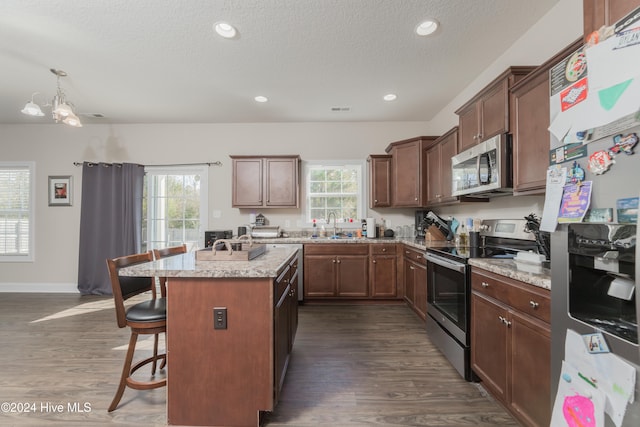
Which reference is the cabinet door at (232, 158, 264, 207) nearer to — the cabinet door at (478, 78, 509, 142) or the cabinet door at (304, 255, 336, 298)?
the cabinet door at (304, 255, 336, 298)

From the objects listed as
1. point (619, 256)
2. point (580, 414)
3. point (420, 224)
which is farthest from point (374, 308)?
point (619, 256)

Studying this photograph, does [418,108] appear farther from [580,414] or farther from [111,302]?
[111,302]

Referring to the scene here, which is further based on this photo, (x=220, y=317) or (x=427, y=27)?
(x=427, y=27)

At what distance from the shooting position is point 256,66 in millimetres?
2615

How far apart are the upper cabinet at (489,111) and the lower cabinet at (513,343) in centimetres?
113

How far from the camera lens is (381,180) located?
3908 mm

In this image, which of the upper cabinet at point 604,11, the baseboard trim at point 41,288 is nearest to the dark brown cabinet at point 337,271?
the upper cabinet at point 604,11

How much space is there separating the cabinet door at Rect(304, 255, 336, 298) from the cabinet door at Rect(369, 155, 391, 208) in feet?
3.94

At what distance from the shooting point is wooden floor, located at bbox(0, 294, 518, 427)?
1.55 m

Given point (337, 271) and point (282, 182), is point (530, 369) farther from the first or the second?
point (282, 182)

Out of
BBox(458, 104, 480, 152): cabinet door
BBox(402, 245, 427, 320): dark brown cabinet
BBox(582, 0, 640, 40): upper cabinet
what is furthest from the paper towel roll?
BBox(582, 0, 640, 40): upper cabinet

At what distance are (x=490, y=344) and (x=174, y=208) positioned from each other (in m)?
4.59

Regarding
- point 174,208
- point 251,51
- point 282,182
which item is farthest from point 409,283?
point 174,208

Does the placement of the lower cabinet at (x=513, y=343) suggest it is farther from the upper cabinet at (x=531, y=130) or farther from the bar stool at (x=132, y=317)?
the bar stool at (x=132, y=317)
